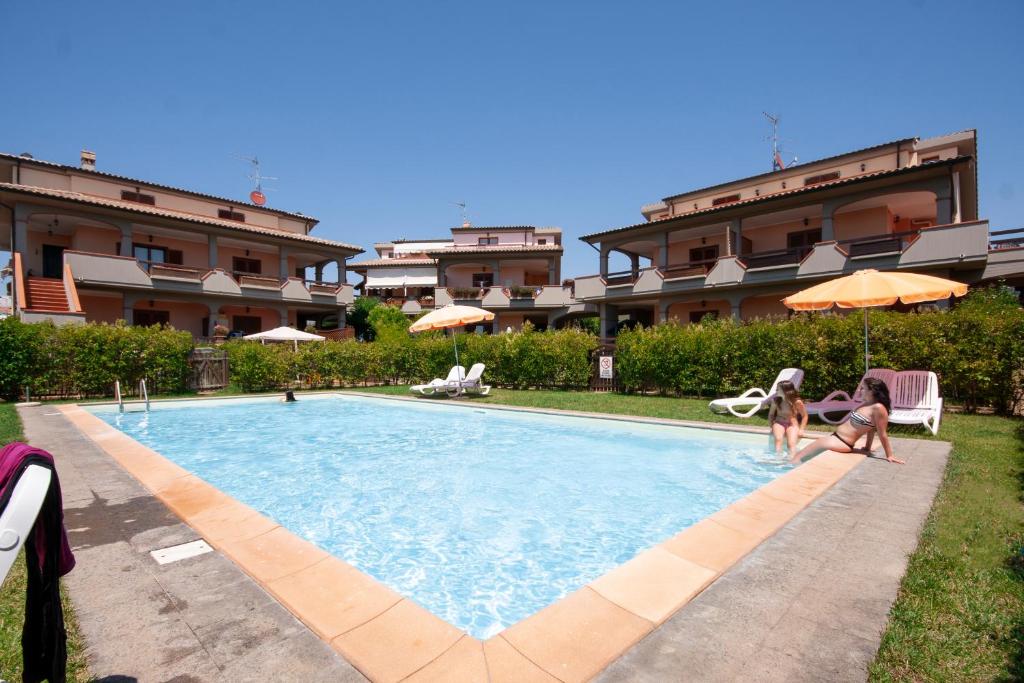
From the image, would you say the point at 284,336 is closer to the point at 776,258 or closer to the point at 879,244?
the point at 776,258

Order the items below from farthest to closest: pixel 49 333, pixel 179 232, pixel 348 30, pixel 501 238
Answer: pixel 501 238
pixel 179 232
pixel 348 30
pixel 49 333

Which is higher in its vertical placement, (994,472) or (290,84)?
(290,84)

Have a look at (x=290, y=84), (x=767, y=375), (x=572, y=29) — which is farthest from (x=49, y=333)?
(x=767, y=375)

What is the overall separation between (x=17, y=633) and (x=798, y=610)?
415cm

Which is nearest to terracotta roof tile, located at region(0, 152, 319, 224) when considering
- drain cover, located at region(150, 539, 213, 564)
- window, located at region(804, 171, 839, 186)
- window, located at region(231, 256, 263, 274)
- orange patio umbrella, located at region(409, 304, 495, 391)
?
window, located at region(231, 256, 263, 274)

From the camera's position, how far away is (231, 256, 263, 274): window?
2758 cm

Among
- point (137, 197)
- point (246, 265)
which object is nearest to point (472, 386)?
point (246, 265)

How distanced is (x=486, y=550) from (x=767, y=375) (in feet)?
32.5

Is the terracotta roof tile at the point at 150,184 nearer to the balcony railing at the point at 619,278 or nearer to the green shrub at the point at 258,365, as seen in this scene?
the green shrub at the point at 258,365

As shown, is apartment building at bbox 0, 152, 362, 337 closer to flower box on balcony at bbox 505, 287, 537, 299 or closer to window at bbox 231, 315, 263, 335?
window at bbox 231, 315, 263, 335

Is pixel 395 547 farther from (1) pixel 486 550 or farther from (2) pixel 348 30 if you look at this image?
(2) pixel 348 30

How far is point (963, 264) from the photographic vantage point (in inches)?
617

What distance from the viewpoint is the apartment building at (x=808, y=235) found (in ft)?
54.4

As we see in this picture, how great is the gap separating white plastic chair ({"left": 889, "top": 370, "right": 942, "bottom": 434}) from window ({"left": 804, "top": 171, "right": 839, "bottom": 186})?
1796cm
